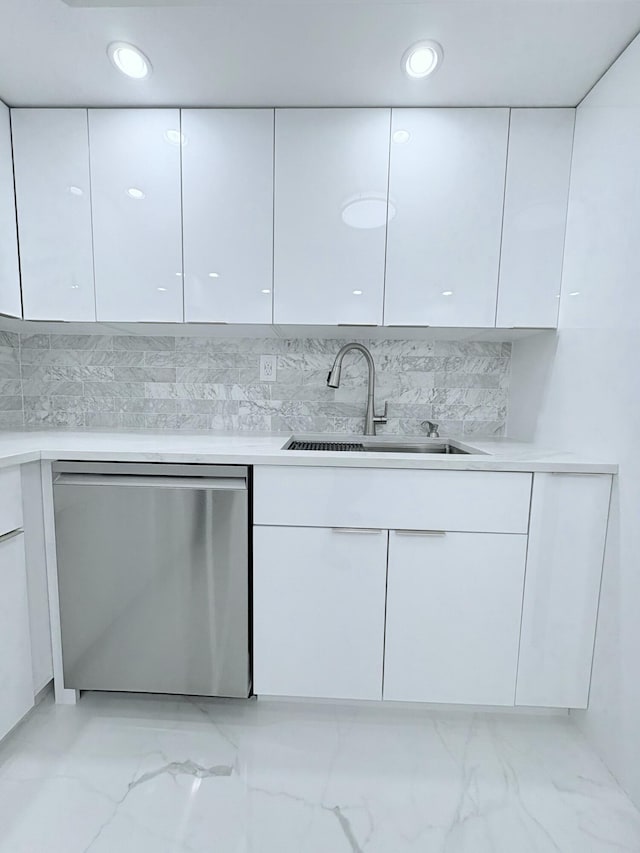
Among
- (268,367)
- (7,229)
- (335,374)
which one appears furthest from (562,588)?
(7,229)

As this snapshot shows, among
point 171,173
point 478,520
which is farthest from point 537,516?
point 171,173

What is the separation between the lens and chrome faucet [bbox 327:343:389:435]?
168 cm

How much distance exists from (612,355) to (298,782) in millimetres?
1528

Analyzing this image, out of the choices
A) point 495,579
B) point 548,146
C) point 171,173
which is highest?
point 548,146

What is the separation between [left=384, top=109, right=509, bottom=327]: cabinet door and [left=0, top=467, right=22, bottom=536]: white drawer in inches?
51.3

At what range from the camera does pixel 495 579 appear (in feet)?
4.13

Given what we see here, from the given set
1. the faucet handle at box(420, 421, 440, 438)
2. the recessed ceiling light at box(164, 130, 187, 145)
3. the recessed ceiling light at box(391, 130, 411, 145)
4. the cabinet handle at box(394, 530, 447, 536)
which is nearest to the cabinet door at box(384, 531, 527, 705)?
the cabinet handle at box(394, 530, 447, 536)

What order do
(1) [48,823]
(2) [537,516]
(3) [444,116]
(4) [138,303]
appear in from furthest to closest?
(4) [138,303]
(3) [444,116]
(2) [537,516]
(1) [48,823]

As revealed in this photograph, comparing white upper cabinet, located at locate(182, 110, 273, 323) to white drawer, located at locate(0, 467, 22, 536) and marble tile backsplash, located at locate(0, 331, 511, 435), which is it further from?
white drawer, located at locate(0, 467, 22, 536)

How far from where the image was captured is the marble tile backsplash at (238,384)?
182cm

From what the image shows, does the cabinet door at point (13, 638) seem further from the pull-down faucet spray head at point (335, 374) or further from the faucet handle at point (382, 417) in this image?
the faucet handle at point (382, 417)

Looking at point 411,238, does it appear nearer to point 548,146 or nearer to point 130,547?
point 548,146

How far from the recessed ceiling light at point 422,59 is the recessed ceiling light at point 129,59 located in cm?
80

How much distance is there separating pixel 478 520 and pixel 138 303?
142 centimetres
